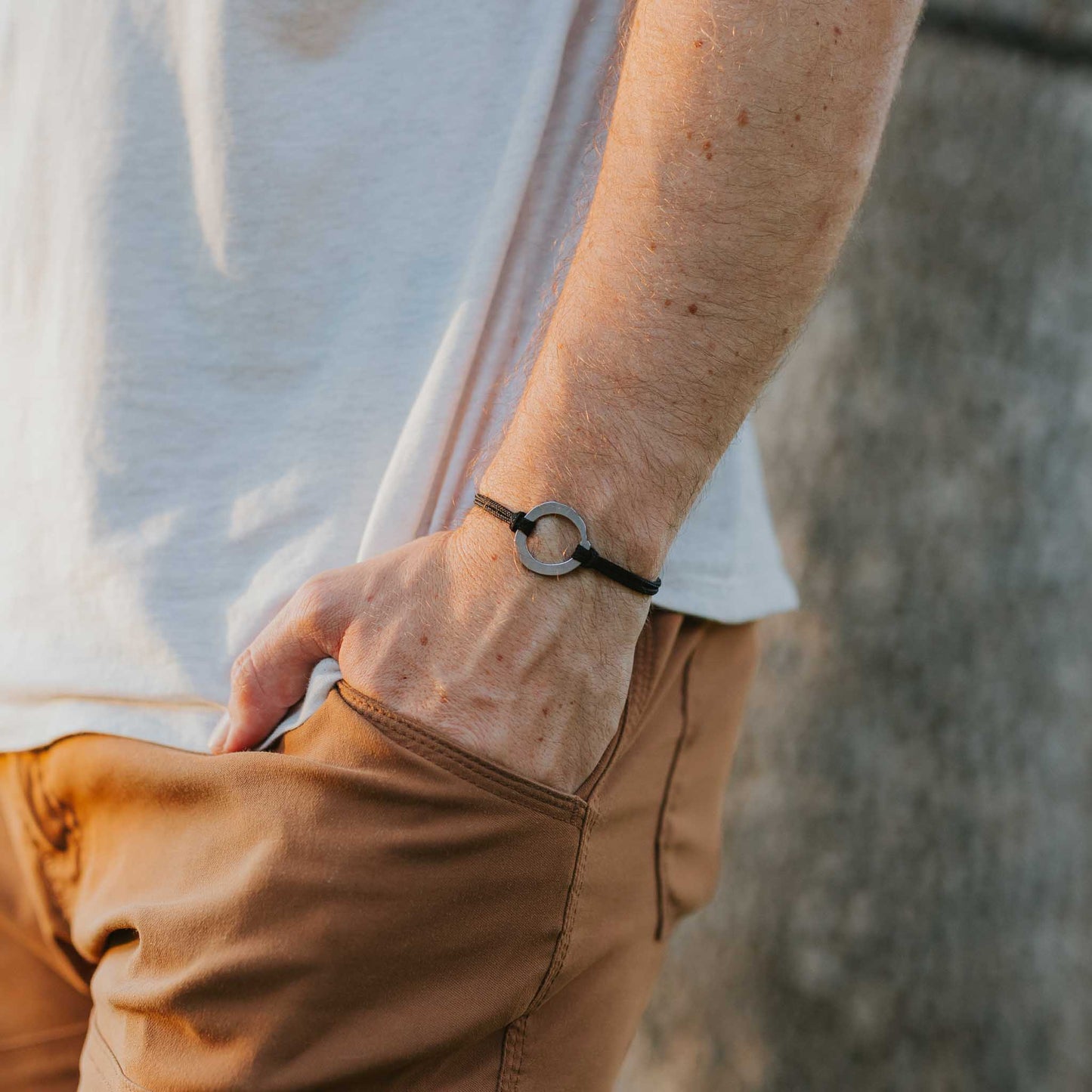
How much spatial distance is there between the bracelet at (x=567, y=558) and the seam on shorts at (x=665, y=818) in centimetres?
32

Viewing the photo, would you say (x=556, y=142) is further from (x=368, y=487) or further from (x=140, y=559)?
(x=140, y=559)

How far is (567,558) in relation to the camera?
3.12 feet

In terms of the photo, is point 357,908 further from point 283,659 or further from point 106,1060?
point 106,1060

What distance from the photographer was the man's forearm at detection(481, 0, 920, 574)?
87 cm

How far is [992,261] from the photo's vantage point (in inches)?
71.0

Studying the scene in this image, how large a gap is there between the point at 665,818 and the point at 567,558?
0.45 m

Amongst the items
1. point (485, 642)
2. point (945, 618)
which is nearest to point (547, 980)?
point (485, 642)

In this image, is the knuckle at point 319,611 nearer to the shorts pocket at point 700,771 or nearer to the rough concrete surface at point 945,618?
the shorts pocket at point 700,771

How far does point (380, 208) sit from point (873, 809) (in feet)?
5.21

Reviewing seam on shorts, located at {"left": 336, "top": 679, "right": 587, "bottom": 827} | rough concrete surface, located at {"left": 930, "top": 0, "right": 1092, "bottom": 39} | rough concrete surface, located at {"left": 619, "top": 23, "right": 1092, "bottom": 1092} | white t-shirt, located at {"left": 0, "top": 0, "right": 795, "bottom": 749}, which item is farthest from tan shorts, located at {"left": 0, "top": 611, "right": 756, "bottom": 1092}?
rough concrete surface, located at {"left": 930, "top": 0, "right": 1092, "bottom": 39}

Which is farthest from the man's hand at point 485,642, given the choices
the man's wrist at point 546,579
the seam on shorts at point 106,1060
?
the seam on shorts at point 106,1060

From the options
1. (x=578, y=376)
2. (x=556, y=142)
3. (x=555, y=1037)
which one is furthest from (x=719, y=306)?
(x=555, y=1037)

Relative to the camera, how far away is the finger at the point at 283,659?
3.21ft

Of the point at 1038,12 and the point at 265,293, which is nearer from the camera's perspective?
the point at 265,293
